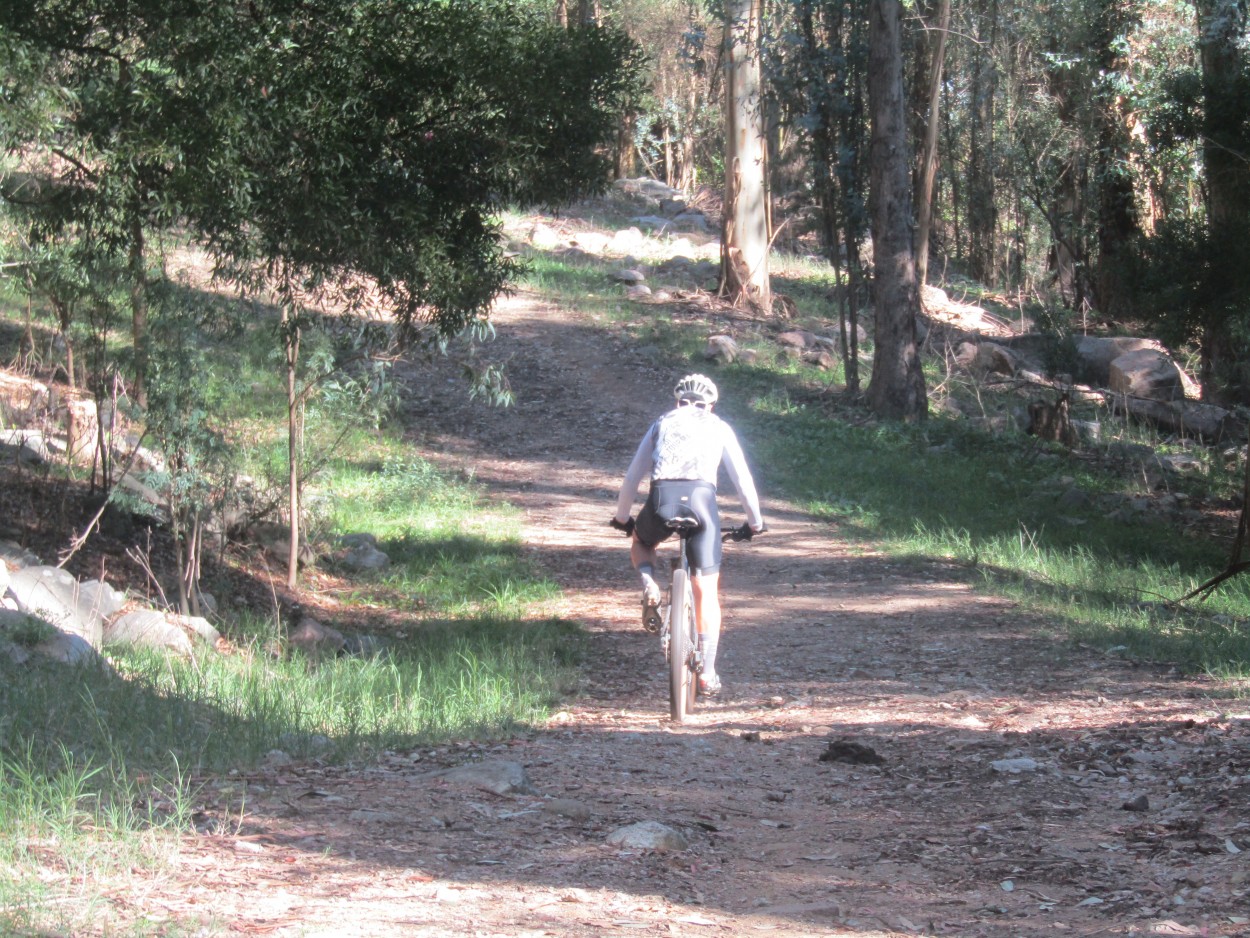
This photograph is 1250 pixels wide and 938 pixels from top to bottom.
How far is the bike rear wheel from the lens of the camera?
695 cm

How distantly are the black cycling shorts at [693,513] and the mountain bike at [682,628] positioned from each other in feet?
0.16

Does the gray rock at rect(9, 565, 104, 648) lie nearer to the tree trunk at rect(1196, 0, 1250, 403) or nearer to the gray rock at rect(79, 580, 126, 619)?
the gray rock at rect(79, 580, 126, 619)

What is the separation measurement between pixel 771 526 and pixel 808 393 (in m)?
7.09

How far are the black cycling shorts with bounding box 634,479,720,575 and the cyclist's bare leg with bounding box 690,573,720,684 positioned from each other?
0.06 m

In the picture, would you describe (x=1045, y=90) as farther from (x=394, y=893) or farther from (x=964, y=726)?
(x=394, y=893)

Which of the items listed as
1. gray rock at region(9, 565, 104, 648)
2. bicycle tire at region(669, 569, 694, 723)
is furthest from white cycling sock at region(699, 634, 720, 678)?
gray rock at region(9, 565, 104, 648)

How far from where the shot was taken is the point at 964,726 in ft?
22.8

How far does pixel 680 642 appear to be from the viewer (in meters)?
6.94

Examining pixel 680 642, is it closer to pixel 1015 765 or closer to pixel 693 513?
pixel 693 513

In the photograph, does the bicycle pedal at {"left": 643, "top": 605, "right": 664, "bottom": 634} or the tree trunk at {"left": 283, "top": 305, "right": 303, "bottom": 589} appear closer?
the bicycle pedal at {"left": 643, "top": 605, "right": 664, "bottom": 634}

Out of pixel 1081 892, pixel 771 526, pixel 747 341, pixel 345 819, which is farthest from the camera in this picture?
pixel 747 341

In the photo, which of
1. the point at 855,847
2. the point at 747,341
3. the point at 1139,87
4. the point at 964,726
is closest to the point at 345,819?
the point at 855,847

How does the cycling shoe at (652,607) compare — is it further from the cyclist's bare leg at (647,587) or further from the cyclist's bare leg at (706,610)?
the cyclist's bare leg at (706,610)

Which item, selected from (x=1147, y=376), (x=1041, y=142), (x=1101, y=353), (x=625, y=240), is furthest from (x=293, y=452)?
(x=1041, y=142)
